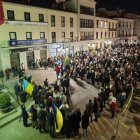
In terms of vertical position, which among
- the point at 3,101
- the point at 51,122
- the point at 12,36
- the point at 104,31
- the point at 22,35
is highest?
the point at 104,31

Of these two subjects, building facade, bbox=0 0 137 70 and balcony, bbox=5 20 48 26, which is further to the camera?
building facade, bbox=0 0 137 70

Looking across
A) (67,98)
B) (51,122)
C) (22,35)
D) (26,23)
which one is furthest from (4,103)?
(26,23)

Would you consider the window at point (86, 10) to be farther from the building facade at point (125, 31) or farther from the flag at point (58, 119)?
the flag at point (58, 119)

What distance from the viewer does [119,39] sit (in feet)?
180

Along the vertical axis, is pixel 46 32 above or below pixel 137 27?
below

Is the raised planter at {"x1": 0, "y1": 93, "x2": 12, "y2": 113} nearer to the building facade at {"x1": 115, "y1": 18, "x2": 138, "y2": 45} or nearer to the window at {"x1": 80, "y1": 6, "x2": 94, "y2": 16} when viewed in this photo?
the window at {"x1": 80, "y1": 6, "x2": 94, "y2": 16}

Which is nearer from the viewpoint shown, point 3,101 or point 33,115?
point 33,115

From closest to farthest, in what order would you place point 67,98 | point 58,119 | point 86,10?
point 58,119 → point 67,98 → point 86,10

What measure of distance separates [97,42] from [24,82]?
1277 inches

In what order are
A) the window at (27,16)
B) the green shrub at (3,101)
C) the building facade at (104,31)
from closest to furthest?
1. the green shrub at (3,101)
2. the window at (27,16)
3. the building facade at (104,31)

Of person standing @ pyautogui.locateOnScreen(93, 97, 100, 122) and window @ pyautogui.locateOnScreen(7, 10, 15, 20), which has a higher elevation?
window @ pyautogui.locateOnScreen(7, 10, 15, 20)

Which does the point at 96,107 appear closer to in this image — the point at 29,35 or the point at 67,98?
the point at 67,98

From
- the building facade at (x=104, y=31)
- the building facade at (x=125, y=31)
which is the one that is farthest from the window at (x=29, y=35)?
the building facade at (x=125, y=31)

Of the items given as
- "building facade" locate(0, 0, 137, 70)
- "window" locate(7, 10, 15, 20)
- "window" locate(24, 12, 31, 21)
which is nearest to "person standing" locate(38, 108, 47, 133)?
"building facade" locate(0, 0, 137, 70)
